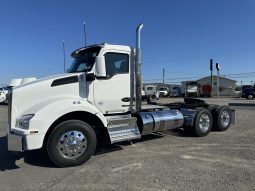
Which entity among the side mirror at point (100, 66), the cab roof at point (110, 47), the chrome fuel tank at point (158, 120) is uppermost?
the cab roof at point (110, 47)

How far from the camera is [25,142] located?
5.60 m

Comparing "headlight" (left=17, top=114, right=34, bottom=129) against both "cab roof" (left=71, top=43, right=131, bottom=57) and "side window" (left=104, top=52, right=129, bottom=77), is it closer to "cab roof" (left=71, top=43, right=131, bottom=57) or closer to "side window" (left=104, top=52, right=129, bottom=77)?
"side window" (left=104, top=52, right=129, bottom=77)

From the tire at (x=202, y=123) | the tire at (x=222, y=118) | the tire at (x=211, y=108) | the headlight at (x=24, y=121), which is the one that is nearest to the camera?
the headlight at (x=24, y=121)

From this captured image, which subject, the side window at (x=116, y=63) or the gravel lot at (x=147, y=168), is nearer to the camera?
the gravel lot at (x=147, y=168)

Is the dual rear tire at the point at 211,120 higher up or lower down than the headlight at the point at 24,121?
lower down

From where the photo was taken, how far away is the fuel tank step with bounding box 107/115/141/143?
6836 millimetres

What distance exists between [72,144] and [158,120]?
287cm

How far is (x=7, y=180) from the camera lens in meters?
5.25

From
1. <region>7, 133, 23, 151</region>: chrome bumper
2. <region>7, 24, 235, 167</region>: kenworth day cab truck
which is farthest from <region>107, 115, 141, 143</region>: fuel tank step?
<region>7, 133, 23, 151</region>: chrome bumper

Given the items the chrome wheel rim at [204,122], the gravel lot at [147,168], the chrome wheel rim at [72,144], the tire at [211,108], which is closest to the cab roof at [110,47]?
the chrome wheel rim at [72,144]

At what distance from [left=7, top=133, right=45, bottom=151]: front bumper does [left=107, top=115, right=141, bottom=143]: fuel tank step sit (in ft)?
5.86

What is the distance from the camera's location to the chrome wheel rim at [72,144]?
6.02 m

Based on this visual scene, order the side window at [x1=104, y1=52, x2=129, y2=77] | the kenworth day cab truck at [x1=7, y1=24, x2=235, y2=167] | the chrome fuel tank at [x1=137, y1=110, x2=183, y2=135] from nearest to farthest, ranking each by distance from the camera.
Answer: the kenworth day cab truck at [x1=7, y1=24, x2=235, y2=167]
the side window at [x1=104, y1=52, x2=129, y2=77]
the chrome fuel tank at [x1=137, y1=110, x2=183, y2=135]

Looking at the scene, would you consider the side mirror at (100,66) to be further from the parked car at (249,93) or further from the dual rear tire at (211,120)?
the parked car at (249,93)
